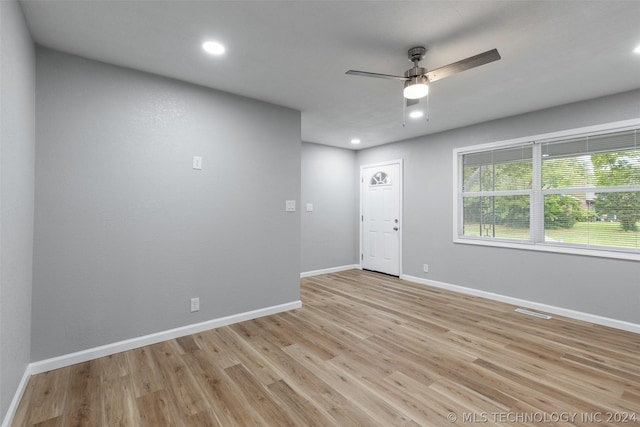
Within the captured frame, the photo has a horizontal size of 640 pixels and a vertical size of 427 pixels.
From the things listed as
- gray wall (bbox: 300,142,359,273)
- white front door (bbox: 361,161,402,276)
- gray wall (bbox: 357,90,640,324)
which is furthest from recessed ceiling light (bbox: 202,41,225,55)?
white front door (bbox: 361,161,402,276)

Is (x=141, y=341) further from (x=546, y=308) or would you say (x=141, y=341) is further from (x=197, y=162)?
(x=546, y=308)

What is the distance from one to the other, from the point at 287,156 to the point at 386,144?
254 cm

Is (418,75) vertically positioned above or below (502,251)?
above

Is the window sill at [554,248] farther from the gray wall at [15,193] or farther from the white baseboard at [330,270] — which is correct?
the gray wall at [15,193]

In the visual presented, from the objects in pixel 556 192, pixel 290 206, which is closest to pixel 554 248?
pixel 556 192

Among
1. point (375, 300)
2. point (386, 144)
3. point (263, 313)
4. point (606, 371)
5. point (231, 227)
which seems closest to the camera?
point (606, 371)

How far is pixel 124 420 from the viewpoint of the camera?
177cm

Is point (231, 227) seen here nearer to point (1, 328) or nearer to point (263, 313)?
point (263, 313)

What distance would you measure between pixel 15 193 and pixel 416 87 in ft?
8.89

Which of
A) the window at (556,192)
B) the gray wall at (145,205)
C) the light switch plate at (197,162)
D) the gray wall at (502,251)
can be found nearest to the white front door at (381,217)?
the gray wall at (502,251)

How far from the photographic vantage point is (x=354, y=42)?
7.32 ft

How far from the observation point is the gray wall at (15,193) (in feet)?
5.14

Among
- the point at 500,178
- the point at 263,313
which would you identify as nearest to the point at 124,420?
the point at 263,313

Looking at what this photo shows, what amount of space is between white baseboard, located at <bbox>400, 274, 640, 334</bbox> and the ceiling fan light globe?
311 centimetres
